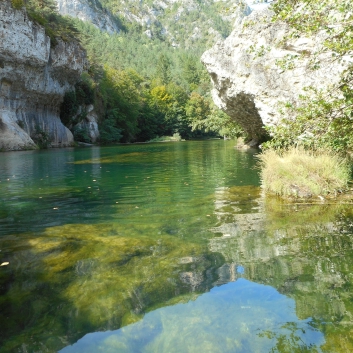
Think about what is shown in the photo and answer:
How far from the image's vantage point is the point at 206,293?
3.79 m

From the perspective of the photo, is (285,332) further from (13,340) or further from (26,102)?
(26,102)

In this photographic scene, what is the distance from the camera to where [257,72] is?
57.3 ft

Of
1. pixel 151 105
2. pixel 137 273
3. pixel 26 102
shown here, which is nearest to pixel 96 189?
pixel 137 273

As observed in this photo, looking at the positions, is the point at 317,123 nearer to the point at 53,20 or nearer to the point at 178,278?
the point at 178,278

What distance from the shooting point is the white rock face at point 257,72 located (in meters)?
15.3

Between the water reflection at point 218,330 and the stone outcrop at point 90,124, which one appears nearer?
the water reflection at point 218,330

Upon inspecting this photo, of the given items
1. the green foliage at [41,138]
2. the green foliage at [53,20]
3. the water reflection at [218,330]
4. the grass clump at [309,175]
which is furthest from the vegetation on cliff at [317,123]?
the green foliage at [53,20]

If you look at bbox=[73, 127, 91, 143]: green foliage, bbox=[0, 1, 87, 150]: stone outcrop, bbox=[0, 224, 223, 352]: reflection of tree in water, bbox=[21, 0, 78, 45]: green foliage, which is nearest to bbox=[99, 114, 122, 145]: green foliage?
bbox=[73, 127, 91, 143]: green foliage

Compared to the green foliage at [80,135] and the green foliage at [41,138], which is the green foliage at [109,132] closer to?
the green foliage at [80,135]

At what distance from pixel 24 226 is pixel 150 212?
2420 millimetres

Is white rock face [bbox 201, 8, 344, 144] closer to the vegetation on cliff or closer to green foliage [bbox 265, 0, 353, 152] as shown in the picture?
the vegetation on cliff

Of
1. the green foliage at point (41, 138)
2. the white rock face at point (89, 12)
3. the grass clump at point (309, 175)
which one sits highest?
the white rock face at point (89, 12)

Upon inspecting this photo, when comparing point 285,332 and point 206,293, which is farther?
point 206,293

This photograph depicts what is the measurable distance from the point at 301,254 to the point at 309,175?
4.57m
